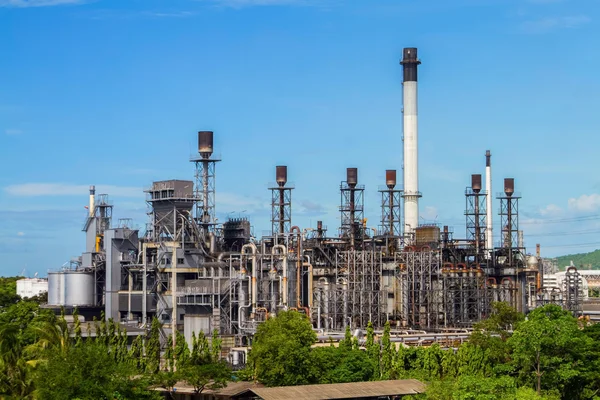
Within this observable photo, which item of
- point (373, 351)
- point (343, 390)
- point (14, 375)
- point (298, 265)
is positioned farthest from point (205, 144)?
point (14, 375)

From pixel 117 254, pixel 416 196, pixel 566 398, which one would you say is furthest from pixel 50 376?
pixel 416 196

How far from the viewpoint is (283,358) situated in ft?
216

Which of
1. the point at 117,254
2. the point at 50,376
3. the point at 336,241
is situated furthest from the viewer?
the point at 336,241

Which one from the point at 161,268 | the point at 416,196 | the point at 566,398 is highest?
the point at 416,196

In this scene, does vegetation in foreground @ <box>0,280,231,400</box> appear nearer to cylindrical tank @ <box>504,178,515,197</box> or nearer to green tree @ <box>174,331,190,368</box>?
green tree @ <box>174,331,190,368</box>

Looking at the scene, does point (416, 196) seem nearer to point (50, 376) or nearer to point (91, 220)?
point (91, 220)

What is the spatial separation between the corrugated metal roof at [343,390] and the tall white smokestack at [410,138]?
44941 millimetres

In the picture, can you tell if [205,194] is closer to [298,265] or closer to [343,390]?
[298,265]

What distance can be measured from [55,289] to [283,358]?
134 feet

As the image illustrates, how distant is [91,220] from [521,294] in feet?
137

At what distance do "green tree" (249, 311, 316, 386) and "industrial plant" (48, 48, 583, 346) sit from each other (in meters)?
18.0

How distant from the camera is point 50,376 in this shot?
52.5 m

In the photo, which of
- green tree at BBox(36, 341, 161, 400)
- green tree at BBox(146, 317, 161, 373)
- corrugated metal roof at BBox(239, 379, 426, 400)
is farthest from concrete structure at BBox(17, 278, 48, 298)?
green tree at BBox(36, 341, 161, 400)

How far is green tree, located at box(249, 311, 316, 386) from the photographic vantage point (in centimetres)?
6575
